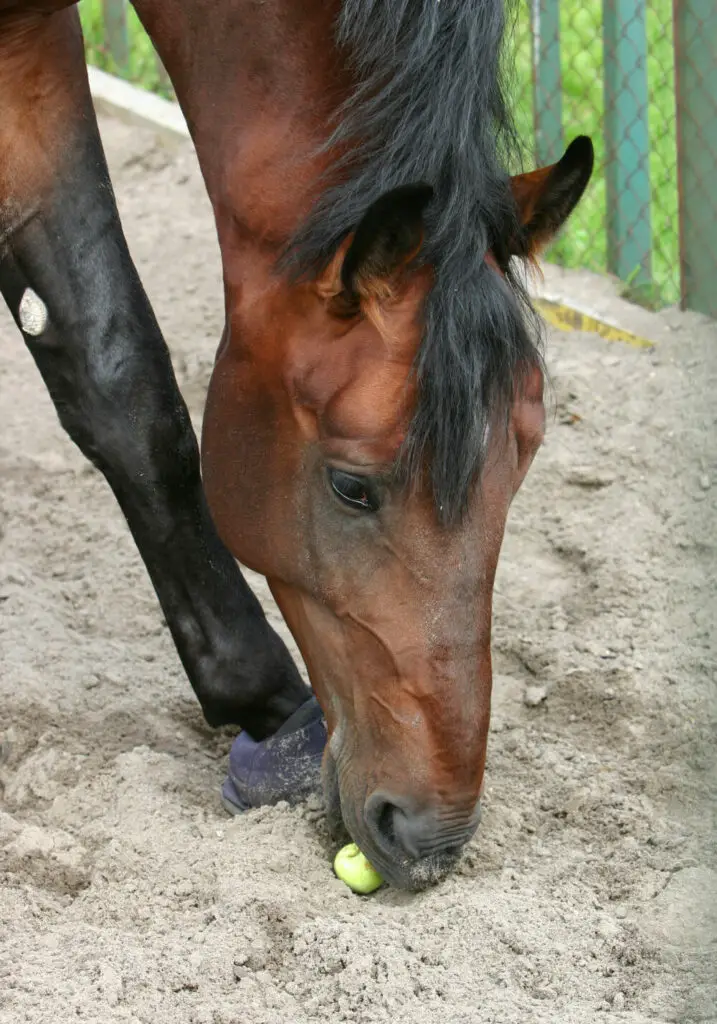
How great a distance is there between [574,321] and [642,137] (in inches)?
33.5

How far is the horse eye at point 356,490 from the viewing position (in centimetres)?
233

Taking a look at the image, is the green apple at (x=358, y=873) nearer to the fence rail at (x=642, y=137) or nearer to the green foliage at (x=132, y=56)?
the fence rail at (x=642, y=137)

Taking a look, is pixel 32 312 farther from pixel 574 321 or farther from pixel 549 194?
pixel 574 321

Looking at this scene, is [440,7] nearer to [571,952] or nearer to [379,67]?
[379,67]

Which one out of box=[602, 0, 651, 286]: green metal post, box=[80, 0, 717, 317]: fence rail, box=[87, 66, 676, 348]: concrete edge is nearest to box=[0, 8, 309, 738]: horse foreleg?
box=[87, 66, 676, 348]: concrete edge

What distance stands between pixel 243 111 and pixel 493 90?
19.0 inches

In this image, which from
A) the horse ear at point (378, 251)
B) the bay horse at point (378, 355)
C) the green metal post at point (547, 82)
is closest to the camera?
the horse ear at point (378, 251)

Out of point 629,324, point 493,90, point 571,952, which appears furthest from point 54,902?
point 629,324

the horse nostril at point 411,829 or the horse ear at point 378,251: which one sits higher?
the horse ear at point 378,251

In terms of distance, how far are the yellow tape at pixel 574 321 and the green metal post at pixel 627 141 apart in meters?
0.44

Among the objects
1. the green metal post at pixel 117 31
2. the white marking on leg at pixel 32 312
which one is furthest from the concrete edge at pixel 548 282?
the white marking on leg at pixel 32 312

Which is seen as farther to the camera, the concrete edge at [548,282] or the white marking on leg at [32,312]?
the concrete edge at [548,282]

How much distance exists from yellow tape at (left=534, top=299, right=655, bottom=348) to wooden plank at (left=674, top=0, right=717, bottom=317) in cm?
34

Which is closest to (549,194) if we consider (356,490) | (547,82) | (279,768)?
(356,490)
